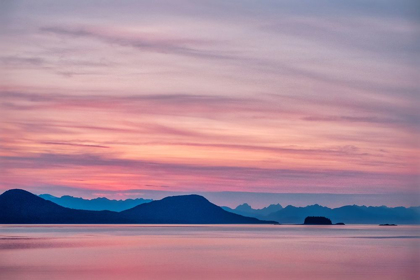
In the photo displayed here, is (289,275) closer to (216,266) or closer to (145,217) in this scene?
(216,266)

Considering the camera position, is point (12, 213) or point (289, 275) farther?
point (12, 213)

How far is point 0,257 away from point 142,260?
5.65 metres

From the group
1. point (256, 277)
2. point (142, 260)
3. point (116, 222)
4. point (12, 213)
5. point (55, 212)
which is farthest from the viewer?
point (116, 222)

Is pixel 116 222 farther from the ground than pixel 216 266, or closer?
farther from the ground

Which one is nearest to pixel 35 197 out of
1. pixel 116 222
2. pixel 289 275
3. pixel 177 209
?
pixel 116 222

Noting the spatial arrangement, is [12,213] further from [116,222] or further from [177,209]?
[177,209]

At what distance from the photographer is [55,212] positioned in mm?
141375

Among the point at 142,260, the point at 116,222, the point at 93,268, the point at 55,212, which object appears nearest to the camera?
the point at 93,268

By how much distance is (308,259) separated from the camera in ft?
81.0

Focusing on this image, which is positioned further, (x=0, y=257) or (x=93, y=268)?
(x=0, y=257)

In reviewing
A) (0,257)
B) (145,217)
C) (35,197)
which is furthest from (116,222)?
(0,257)

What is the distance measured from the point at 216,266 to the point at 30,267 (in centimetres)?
607

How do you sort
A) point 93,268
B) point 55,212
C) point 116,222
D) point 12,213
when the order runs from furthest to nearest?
point 116,222 → point 55,212 → point 12,213 → point 93,268

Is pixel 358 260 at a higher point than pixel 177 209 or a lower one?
lower
